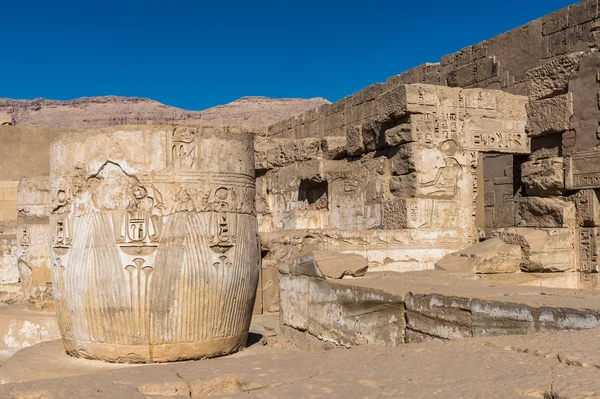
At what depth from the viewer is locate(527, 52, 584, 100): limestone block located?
696 cm

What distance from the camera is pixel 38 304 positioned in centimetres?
658

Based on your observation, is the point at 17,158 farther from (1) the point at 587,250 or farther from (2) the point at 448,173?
(1) the point at 587,250

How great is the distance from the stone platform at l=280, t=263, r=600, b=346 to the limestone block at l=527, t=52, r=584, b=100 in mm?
2766

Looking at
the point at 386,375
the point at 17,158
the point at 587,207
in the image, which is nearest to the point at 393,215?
the point at 587,207

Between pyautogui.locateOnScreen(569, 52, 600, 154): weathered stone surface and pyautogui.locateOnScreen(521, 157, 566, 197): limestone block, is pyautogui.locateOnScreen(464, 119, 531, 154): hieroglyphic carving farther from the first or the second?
pyautogui.locateOnScreen(569, 52, 600, 154): weathered stone surface

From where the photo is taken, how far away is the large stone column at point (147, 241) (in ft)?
13.1

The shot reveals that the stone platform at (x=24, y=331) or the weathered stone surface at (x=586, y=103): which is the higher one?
the weathered stone surface at (x=586, y=103)

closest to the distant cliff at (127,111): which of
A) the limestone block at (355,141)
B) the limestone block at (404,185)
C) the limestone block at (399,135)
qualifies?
the limestone block at (355,141)

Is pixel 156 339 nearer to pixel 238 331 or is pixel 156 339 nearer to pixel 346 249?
pixel 238 331

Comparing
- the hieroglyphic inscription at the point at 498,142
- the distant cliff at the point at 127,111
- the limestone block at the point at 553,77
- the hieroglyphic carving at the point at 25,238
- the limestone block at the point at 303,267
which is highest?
the distant cliff at the point at 127,111

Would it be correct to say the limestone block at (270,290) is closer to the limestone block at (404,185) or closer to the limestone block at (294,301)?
the limestone block at (294,301)

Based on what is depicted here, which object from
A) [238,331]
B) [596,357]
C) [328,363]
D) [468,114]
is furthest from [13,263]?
[596,357]

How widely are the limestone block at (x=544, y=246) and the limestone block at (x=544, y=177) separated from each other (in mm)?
505

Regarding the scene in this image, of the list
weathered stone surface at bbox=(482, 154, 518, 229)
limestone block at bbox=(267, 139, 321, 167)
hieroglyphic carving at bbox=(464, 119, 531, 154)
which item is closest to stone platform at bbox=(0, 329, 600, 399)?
hieroglyphic carving at bbox=(464, 119, 531, 154)
